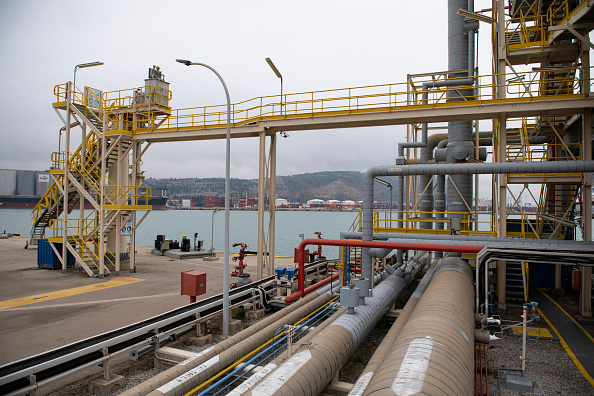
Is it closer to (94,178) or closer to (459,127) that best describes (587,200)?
(459,127)

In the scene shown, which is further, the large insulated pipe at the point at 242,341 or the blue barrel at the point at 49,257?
the blue barrel at the point at 49,257

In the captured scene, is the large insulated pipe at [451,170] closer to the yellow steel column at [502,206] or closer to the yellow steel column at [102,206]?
the yellow steel column at [502,206]

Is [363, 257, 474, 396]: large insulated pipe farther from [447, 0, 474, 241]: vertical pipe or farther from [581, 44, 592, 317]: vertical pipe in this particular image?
[447, 0, 474, 241]: vertical pipe

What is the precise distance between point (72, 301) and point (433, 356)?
14.5 m

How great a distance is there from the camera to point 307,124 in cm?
1623

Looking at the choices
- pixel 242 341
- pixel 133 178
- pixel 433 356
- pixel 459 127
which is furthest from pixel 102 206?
pixel 433 356

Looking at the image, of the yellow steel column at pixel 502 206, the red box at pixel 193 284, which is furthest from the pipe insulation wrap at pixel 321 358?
the yellow steel column at pixel 502 206

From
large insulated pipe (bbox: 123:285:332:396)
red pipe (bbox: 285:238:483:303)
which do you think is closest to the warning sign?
red pipe (bbox: 285:238:483:303)

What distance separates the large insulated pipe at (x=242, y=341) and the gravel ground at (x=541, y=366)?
511cm

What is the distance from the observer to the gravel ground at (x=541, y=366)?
317 inches

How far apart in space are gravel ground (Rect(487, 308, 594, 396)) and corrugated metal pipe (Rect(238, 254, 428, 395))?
3035mm

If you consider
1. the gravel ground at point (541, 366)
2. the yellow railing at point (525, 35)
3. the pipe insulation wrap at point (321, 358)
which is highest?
the yellow railing at point (525, 35)

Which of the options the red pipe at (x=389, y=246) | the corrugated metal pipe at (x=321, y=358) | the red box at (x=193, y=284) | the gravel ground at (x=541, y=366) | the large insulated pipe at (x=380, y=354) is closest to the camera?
the corrugated metal pipe at (x=321, y=358)

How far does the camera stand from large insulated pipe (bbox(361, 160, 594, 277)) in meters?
11.4
